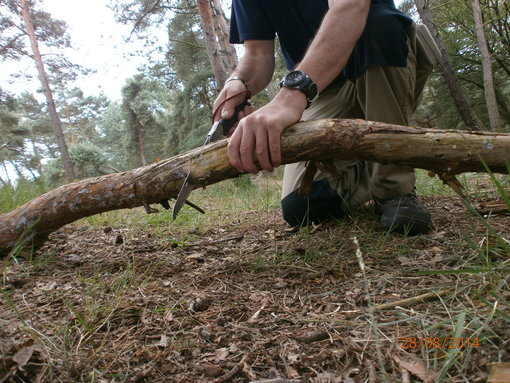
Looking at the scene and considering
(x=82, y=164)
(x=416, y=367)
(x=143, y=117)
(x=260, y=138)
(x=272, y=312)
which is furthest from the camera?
(x=143, y=117)

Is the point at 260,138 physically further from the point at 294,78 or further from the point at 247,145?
the point at 294,78

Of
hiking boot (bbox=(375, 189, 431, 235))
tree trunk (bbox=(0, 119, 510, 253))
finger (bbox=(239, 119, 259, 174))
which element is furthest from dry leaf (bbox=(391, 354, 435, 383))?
hiking boot (bbox=(375, 189, 431, 235))

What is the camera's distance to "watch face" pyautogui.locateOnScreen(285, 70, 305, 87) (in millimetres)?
1390

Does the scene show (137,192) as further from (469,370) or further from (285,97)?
(469,370)

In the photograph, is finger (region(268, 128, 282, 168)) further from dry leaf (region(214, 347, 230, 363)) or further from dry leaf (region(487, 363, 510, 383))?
dry leaf (region(487, 363, 510, 383))

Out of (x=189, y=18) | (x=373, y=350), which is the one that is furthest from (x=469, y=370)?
(x=189, y=18)

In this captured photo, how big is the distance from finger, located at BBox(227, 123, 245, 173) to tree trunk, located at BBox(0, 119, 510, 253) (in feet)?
0.31

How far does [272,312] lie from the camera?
1093 mm

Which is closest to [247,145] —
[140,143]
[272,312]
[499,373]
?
[272,312]

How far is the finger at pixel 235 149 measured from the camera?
1.29m

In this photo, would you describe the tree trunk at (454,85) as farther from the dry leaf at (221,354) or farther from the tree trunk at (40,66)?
the tree trunk at (40,66)

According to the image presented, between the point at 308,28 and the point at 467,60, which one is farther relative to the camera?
the point at 467,60

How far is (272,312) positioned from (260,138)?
645 mm

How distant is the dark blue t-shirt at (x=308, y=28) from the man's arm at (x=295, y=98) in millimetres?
268
